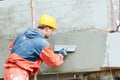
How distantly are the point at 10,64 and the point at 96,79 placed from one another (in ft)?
3.47

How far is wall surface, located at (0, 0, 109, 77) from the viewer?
16.2 ft

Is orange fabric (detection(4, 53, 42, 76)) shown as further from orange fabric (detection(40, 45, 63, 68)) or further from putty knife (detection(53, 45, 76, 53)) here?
putty knife (detection(53, 45, 76, 53))

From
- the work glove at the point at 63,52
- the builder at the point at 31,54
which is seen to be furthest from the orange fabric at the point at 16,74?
the work glove at the point at 63,52

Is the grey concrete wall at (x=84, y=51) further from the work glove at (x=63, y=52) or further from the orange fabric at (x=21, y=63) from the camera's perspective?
the orange fabric at (x=21, y=63)

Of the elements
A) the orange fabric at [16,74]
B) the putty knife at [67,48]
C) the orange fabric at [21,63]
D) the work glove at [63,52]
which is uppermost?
the putty knife at [67,48]

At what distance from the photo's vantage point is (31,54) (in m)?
4.75

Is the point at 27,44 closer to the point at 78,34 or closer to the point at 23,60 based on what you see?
the point at 23,60

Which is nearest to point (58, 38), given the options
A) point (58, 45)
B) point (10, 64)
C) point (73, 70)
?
point (58, 45)

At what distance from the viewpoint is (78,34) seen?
5109 millimetres

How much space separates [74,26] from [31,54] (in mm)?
742

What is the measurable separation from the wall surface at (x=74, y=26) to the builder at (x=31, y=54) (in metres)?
0.33

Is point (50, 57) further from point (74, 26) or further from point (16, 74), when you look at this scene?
point (74, 26)

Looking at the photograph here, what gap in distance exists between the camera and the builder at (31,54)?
4.70 meters

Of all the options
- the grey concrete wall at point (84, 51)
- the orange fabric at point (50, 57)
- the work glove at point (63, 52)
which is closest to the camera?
the orange fabric at point (50, 57)
